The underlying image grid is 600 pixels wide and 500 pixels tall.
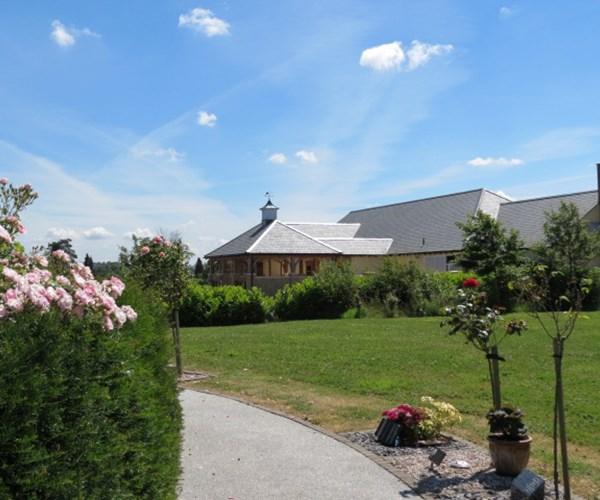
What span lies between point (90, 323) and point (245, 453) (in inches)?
143

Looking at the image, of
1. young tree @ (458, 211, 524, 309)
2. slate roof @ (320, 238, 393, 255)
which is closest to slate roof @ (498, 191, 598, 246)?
young tree @ (458, 211, 524, 309)

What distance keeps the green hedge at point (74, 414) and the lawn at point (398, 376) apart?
3.95 meters

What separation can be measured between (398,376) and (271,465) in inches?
203

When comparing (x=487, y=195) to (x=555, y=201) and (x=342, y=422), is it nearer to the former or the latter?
(x=555, y=201)

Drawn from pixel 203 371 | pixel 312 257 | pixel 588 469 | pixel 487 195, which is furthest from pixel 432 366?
pixel 487 195

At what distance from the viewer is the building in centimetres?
3838

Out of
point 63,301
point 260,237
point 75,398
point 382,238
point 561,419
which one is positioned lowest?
point 561,419

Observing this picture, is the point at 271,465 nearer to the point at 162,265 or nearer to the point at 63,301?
the point at 63,301

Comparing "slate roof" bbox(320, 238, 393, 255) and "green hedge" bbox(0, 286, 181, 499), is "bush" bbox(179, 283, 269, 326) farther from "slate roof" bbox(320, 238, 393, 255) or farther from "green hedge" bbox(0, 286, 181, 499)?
"slate roof" bbox(320, 238, 393, 255)

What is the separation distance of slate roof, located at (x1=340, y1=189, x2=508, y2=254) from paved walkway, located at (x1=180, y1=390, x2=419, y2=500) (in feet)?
114

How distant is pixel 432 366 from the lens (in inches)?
456

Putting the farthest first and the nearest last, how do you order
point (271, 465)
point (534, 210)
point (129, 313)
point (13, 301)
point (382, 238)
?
point (382, 238)
point (534, 210)
point (271, 465)
point (129, 313)
point (13, 301)

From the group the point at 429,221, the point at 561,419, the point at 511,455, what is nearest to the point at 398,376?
the point at 511,455

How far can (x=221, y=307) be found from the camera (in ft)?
75.6
